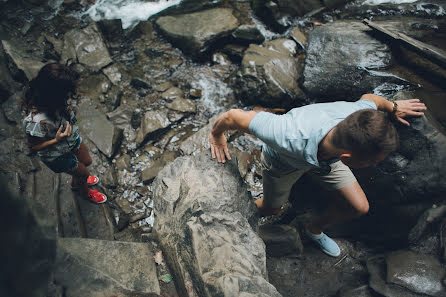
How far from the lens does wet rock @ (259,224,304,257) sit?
10.3ft

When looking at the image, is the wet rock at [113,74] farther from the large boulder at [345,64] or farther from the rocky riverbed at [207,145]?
the large boulder at [345,64]

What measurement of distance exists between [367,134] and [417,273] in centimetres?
175

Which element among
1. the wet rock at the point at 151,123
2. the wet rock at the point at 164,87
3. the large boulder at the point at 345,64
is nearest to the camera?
the large boulder at the point at 345,64

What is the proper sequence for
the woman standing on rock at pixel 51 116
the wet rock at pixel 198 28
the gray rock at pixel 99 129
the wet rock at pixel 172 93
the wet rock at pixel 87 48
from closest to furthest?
the woman standing on rock at pixel 51 116 < the gray rock at pixel 99 129 < the wet rock at pixel 172 93 < the wet rock at pixel 87 48 < the wet rock at pixel 198 28

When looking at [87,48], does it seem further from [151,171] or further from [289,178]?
[289,178]

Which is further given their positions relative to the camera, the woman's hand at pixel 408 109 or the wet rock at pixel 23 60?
the wet rock at pixel 23 60

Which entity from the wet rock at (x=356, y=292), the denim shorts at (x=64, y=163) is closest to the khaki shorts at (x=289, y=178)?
the wet rock at (x=356, y=292)

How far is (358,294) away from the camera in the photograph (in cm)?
281

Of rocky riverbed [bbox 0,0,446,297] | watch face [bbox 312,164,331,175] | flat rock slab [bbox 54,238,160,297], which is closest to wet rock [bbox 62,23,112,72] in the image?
rocky riverbed [bbox 0,0,446,297]

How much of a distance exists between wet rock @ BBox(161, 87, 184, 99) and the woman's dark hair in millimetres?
2599

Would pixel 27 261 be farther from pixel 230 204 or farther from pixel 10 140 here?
pixel 10 140

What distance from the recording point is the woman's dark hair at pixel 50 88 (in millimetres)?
2422

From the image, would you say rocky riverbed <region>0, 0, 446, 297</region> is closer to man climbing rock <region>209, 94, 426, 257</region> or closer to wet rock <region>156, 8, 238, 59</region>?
wet rock <region>156, 8, 238, 59</region>

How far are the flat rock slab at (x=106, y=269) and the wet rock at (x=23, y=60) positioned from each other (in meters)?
3.74
